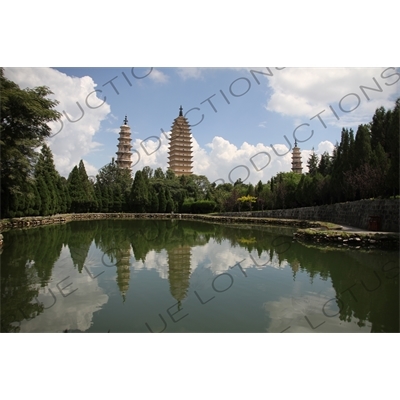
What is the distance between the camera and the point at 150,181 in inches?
1324

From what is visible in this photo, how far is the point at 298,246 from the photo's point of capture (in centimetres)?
943

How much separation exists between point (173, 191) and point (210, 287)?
2937 cm

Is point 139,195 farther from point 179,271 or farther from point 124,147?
point 179,271

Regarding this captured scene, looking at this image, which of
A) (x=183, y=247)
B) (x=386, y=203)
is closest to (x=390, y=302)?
(x=183, y=247)

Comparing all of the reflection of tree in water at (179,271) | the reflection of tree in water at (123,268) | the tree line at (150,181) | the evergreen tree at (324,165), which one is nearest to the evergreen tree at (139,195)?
the tree line at (150,181)

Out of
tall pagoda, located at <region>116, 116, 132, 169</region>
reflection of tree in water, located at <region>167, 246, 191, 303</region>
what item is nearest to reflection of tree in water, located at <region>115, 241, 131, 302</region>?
reflection of tree in water, located at <region>167, 246, 191, 303</region>

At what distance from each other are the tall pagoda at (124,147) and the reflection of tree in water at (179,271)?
39065 mm

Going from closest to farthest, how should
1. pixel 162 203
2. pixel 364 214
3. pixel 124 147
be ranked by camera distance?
pixel 364 214 → pixel 162 203 → pixel 124 147

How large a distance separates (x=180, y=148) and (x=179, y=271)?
140 ft

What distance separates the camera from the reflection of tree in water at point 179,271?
15.4 ft

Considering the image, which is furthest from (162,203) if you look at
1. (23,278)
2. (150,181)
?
(23,278)

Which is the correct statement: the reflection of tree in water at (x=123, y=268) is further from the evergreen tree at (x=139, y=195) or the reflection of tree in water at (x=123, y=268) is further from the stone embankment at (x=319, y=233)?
the evergreen tree at (x=139, y=195)

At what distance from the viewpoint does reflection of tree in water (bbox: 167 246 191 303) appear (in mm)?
4688
